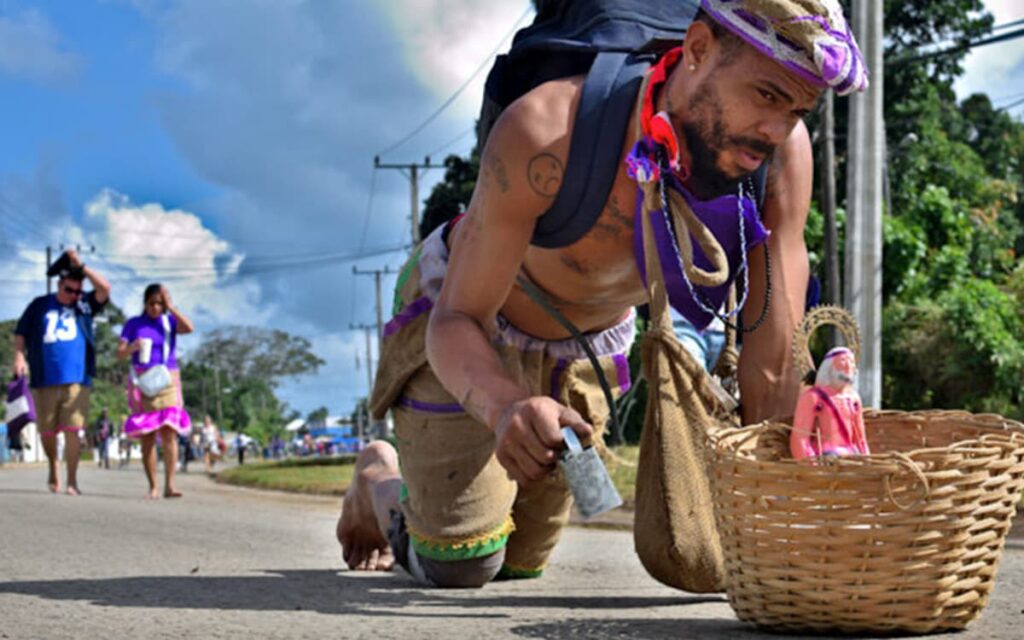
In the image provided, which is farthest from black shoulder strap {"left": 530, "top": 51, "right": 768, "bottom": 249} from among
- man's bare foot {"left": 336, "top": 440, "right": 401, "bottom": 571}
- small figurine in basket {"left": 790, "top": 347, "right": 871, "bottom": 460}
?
man's bare foot {"left": 336, "top": 440, "right": 401, "bottom": 571}

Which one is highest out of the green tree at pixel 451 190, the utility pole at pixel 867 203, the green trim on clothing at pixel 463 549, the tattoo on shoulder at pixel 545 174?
the green tree at pixel 451 190

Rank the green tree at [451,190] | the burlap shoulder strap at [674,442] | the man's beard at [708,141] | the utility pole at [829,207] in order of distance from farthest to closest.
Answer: the green tree at [451,190] → the utility pole at [829,207] → the burlap shoulder strap at [674,442] → the man's beard at [708,141]

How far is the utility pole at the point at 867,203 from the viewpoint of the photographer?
1367 centimetres

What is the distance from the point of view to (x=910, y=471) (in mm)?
2814

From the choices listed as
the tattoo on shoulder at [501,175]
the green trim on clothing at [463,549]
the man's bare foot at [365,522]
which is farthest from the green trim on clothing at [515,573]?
the tattoo on shoulder at [501,175]

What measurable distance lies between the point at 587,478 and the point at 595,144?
38.8 inches

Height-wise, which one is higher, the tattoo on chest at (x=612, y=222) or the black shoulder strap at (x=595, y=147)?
the black shoulder strap at (x=595, y=147)

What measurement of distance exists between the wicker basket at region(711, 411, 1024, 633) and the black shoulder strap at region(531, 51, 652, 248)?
2.26 ft

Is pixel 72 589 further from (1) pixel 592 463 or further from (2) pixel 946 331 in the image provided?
(2) pixel 946 331

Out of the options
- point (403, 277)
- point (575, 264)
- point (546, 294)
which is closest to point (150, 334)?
point (403, 277)

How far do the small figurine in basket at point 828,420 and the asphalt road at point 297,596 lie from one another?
482mm

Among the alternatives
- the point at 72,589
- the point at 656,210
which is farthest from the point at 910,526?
the point at 72,589

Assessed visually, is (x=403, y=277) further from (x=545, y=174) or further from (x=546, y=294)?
(x=545, y=174)

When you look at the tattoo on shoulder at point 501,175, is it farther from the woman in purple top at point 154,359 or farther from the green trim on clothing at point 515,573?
the woman in purple top at point 154,359
